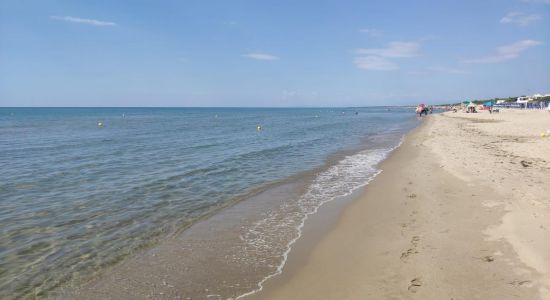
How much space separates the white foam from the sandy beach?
0.61 meters

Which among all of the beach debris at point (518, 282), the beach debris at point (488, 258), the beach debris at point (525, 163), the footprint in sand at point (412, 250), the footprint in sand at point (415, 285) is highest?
the beach debris at point (525, 163)

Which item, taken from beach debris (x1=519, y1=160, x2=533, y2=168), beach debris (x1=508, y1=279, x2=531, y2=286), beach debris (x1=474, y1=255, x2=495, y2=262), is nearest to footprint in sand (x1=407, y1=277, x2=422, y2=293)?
beach debris (x1=508, y1=279, x2=531, y2=286)

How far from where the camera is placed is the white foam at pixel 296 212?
6.99 metres

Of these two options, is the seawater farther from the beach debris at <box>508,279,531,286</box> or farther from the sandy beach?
the beach debris at <box>508,279,531,286</box>

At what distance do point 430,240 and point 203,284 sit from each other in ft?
14.0

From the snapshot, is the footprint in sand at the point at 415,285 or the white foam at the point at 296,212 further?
the white foam at the point at 296,212

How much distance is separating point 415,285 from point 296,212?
4.83 meters

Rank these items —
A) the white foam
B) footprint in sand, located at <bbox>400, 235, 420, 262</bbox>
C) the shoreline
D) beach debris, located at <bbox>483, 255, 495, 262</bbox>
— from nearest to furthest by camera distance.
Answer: the shoreline, beach debris, located at <bbox>483, 255, 495, 262</bbox>, footprint in sand, located at <bbox>400, 235, 420, 262</bbox>, the white foam

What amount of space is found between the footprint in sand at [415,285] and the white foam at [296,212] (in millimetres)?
2065

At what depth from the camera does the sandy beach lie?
5012 mm

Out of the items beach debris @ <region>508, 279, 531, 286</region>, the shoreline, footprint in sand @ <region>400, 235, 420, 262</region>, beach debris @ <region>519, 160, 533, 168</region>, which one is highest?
beach debris @ <region>519, 160, 533, 168</region>

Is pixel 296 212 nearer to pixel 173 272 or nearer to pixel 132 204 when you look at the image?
pixel 173 272

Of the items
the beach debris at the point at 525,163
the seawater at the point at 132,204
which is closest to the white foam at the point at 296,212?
the seawater at the point at 132,204

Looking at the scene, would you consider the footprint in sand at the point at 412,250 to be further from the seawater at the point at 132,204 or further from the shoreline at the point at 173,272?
the seawater at the point at 132,204
